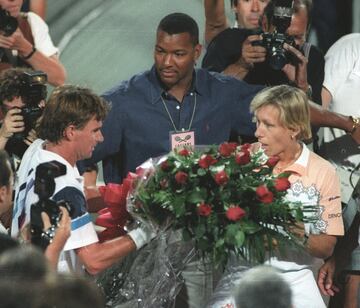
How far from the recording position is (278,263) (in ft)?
15.3

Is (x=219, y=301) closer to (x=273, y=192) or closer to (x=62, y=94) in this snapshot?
(x=273, y=192)

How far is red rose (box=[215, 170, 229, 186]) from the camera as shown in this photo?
4191 mm

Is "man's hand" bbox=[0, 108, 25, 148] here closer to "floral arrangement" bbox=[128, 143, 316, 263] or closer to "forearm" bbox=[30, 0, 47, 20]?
"floral arrangement" bbox=[128, 143, 316, 263]

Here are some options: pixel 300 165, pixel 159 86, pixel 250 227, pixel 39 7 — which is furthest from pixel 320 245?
pixel 39 7

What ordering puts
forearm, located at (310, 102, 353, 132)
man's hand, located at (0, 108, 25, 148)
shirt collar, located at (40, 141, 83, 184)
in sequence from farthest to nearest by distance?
1. forearm, located at (310, 102, 353, 132)
2. man's hand, located at (0, 108, 25, 148)
3. shirt collar, located at (40, 141, 83, 184)

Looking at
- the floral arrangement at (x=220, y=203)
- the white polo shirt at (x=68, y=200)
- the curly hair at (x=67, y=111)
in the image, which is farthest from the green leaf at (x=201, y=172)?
the curly hair at (x=67, y=111)

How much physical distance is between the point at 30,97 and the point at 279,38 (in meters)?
1.41

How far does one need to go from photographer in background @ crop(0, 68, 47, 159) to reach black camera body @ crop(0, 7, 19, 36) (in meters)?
0.45

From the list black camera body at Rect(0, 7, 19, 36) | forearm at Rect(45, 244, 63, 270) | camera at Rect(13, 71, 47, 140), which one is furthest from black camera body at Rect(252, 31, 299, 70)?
forearm at Rect(45, 244, 63, 270)

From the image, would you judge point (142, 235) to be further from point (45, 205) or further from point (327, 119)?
point (327, 119)

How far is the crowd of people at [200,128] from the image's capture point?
168 inches

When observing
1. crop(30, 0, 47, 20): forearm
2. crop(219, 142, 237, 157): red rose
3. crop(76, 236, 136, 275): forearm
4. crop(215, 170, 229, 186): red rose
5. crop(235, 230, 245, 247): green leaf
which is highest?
crop(30, 0, 47, 20): forearm

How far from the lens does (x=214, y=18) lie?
6.34m

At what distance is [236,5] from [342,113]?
91 centimetres
